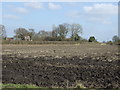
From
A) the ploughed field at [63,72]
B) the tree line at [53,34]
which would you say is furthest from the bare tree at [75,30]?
the ploughed field at [63,72]

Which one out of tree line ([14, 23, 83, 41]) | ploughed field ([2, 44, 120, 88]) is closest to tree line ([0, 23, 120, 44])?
tree line ([14, 23, 83, 41])

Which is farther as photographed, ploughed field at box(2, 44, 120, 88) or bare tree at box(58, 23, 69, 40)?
bare tree at box(58, 23, 69, 40)

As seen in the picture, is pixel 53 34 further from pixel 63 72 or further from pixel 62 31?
pixel 63 72

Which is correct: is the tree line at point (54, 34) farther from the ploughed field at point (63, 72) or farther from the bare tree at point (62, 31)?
the ploughed field at point (63, 72)

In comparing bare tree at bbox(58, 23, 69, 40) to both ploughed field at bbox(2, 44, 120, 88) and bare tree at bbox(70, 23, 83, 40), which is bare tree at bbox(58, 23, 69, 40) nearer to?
bare tree at bbox(70, 23, 83, 40)

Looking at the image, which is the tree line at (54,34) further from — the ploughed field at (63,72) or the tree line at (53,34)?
the ploughed field at (63,72)

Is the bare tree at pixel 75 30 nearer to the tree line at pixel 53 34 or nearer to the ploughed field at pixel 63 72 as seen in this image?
the tree line at pixel 53 34

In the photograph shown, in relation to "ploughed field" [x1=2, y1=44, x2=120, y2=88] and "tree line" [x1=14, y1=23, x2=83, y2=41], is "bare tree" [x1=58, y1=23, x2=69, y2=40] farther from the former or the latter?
"ploughed field" [x1=2, y1=44, x2=120, y2=88]

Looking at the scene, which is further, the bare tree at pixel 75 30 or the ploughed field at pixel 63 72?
the bare tree at pixel 75 30

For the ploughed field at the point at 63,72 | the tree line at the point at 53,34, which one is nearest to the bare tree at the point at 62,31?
the tree line at the point at 53,34

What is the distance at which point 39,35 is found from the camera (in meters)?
90.2

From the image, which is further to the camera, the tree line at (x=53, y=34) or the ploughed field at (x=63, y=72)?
the tree line at (x=53, y=34)

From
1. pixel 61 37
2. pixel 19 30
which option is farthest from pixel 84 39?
pixel 19 30

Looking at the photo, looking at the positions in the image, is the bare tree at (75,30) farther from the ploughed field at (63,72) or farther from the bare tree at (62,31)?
the ploughed field at (63,72)
